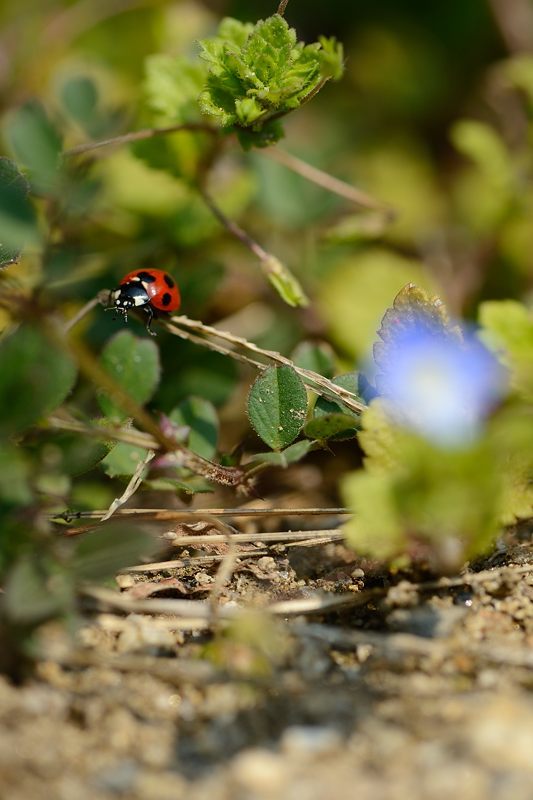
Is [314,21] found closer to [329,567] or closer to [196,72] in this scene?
[196,72]

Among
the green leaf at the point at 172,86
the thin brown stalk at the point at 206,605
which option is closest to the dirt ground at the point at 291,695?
the thin brown stalk at the point at 206,605

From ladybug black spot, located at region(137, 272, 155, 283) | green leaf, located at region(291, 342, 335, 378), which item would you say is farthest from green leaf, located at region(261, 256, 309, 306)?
ladybug black spot, located at region(137, 272, 155, 283)

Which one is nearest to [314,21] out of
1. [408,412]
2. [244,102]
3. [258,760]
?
[244,102]

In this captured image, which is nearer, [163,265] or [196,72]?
[196,72]

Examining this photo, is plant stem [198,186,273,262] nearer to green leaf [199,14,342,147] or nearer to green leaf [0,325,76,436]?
green leaf [199,14,342,147]

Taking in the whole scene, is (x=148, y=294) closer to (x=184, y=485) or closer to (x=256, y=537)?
(x=184, y=485)

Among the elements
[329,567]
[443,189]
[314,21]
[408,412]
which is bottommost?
[329,567]

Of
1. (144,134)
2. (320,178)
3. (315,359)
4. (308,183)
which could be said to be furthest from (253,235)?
(315,359)
